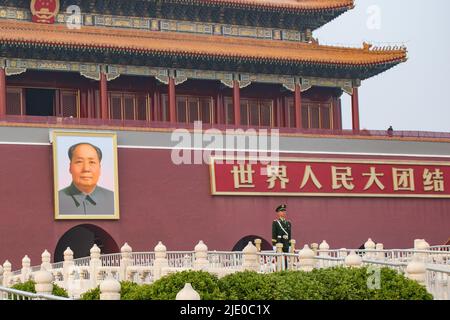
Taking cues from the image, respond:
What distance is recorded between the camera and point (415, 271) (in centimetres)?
1433

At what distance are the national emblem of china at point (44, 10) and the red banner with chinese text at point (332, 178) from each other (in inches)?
249

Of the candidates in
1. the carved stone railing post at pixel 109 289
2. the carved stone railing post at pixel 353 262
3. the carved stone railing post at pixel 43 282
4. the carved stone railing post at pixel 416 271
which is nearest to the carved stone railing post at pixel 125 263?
the carved stone railing post at pixel 353 262

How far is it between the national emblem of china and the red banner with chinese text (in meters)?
6.32

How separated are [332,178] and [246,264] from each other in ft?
43.4

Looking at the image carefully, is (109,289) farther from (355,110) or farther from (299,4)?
(299,4)

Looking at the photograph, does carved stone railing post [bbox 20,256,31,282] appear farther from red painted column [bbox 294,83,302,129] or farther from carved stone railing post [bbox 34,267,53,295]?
red painted column [bbox 294,83,302,129]

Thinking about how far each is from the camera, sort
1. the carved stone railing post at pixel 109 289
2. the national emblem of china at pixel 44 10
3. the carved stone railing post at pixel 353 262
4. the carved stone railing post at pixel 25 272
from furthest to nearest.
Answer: the national emblem of china at pixel 44 10 → the carved stone railing post at pixel 25 272 → the carved stone railing post at pixel 353 262 → the carved stone railing post at pixel 109 289

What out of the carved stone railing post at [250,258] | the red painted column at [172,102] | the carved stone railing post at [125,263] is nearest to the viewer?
the carved stone railing post at [250,258]

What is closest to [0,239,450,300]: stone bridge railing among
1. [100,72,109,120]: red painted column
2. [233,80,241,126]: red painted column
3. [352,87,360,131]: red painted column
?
[100,72,109,120]: red painted column

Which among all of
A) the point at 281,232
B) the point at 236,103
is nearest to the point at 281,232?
the point at 281,232

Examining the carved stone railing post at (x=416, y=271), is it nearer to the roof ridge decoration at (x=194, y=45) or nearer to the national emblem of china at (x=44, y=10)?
the roof ridge decoration at (x=194, y=45)

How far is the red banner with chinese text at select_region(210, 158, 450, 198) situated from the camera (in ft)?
100

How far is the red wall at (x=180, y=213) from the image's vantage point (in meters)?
27.8

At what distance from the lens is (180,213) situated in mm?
29766
